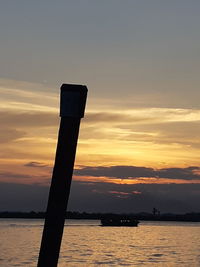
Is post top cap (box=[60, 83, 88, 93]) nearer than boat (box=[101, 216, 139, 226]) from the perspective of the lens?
Yes

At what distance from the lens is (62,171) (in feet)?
19.5

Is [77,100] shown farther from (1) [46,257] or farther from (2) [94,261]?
(2) [94,261]

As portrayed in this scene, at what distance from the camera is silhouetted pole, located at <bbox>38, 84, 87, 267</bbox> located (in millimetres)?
5879

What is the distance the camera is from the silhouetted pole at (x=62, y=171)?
5879 millimetres

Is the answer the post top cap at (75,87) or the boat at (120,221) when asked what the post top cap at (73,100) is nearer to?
the post top cap at (75,87)

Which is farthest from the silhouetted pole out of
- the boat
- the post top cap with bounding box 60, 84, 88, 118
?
the boat

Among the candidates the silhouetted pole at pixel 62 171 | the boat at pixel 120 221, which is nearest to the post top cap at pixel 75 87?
the silhouetted pole at pixel 62 171

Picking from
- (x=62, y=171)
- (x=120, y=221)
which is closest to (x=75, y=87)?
(x=62, y=171)

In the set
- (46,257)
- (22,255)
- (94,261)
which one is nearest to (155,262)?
(94,261)

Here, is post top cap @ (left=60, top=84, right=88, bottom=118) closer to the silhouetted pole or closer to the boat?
the silhouetted pole

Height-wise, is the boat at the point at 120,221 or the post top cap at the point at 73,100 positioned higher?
the boat at the point at 120,221

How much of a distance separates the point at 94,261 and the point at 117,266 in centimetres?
652

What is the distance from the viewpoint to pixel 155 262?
2781 inches

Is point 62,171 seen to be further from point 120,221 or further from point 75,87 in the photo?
point 120,221
